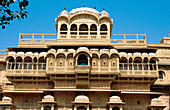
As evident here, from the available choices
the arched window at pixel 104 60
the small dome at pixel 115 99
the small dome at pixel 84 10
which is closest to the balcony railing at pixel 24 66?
Answer: the arched window at pixel 104 60

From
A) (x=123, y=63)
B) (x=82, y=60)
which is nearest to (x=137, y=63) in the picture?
(x=123, y=63)

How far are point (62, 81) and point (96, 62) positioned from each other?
5018 mm

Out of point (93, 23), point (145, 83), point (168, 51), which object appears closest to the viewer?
point (145, 83)

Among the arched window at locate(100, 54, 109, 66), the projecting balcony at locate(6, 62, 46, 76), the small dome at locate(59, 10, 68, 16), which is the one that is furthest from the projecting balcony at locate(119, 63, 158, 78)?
the small dome at locate(59, 10, 68, 16)

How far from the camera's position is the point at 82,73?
37.2m

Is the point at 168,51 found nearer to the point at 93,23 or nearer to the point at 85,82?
the point at 93,23

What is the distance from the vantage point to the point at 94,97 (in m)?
38.2

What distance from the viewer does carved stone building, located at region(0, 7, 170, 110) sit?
37625 millimetres

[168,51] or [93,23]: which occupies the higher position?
[93,23]

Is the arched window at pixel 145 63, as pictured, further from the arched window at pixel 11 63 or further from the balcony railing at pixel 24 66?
the arched window at pixel 11 63

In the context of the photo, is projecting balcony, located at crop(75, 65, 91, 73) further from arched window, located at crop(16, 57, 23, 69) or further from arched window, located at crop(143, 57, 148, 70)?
arched window, located at crop(16, 57, 23, 69)

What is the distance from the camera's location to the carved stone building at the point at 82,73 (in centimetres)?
3762

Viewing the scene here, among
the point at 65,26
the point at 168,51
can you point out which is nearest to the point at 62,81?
the point at 65,26

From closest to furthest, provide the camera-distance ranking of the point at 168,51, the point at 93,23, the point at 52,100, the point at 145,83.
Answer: the point at 52,100 < the point at 145,83 < the point at 93,23 < the point at 168,51
